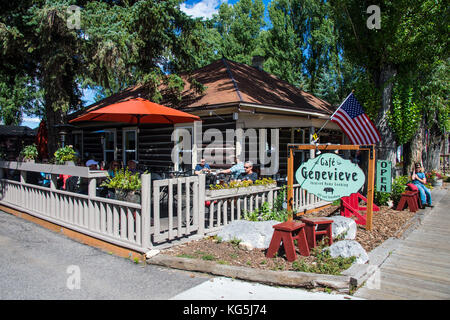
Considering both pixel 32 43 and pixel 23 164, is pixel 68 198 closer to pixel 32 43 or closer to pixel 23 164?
pixel 23 164

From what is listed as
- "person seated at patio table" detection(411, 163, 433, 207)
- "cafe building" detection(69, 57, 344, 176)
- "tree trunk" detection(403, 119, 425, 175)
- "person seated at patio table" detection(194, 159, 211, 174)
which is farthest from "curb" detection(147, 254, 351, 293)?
"tree trunk" detection(403, 119, 425, 175)

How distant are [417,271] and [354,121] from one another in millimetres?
3586

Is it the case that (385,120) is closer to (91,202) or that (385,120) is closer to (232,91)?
(232,91)

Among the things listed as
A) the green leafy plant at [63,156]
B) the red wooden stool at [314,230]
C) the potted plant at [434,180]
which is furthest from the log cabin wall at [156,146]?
the potted plant at [434,180]

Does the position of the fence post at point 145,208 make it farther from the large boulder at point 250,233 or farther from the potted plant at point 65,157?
the potted plant at point 65,157

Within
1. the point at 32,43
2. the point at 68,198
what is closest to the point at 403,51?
the point at 68,198

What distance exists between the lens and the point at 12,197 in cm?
868

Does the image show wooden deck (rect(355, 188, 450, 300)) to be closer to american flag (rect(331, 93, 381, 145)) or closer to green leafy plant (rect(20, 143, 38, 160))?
american flag (rect(331, 93, 381, 145))

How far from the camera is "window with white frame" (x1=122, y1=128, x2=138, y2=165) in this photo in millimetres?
13252

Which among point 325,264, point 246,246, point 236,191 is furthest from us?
point 236,191

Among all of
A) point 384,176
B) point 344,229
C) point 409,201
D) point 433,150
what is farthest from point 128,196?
point 433,150

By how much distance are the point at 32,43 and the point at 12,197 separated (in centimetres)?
685

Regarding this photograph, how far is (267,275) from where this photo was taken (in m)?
3.99

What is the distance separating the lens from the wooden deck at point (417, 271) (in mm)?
3672
